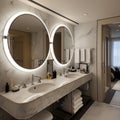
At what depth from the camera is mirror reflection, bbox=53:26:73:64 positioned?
120 inches

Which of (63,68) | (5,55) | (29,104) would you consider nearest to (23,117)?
(29,104)

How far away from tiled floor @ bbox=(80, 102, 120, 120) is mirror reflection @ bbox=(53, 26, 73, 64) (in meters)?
1.35

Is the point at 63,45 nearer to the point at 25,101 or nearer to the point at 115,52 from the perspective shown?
the point at 25,101

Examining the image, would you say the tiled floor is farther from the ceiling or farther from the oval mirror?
the ceiling

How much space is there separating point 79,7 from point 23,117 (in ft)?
6.83

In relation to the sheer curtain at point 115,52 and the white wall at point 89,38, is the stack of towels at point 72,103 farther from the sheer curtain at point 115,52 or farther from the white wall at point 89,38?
the sheer curtain at point 115,52

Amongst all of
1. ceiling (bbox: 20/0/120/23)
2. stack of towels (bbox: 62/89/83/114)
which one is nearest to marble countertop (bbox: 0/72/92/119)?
stack of towels (bbox: 62/89/83/114)

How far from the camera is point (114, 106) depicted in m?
3.30

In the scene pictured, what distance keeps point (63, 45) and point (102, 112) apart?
1853mm

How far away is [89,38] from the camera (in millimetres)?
3613

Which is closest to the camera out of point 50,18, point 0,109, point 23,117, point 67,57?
point 23,117

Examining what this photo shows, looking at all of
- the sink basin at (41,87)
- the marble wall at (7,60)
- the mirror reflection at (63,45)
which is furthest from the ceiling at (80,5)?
the sink basin at (41,87)

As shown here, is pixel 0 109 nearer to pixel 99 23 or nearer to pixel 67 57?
pixel 67 57

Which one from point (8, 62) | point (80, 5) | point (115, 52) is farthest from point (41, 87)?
point (115, 52)
